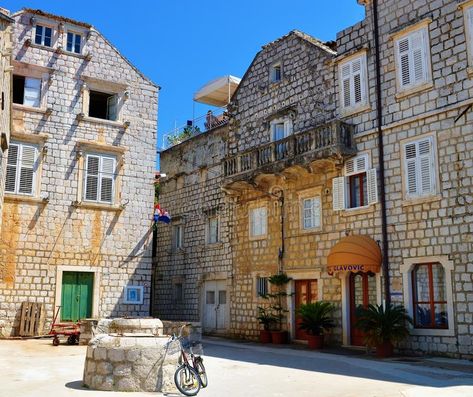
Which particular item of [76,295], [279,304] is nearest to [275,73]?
[279,304]

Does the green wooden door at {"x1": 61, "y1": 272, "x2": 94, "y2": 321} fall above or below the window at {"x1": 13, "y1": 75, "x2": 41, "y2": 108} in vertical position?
below

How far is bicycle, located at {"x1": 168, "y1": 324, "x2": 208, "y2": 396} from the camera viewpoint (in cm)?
909

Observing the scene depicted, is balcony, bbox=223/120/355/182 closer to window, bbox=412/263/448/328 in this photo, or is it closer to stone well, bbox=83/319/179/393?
window, bbox=412/263/448/328

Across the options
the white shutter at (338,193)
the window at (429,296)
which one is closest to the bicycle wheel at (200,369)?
the window at (429,296)

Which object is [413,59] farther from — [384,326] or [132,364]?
[132,364]

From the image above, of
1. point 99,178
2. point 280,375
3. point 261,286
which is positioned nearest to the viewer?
point 280,375

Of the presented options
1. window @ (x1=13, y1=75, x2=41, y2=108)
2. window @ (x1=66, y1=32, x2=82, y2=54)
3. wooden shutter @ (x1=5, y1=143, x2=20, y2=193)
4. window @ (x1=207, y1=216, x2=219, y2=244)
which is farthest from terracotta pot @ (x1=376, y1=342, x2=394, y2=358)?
window @ (x1=66, y1=32, x2=82, y2=54)

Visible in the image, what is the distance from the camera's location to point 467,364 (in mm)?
13430

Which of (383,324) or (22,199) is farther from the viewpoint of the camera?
(22,199)

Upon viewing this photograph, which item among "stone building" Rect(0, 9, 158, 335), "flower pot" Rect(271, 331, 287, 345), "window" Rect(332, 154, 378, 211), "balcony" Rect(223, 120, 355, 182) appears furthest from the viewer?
"stone building" Rect(0, 9, 158, 335)

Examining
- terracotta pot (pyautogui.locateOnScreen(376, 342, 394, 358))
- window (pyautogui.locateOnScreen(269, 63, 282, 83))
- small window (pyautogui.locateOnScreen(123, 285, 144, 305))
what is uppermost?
window (pyautogui.locateOnScreen(269, 63, 282, 83))

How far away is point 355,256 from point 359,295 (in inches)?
66.9

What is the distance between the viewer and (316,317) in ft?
58.7

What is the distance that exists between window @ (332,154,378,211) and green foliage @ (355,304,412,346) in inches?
143
